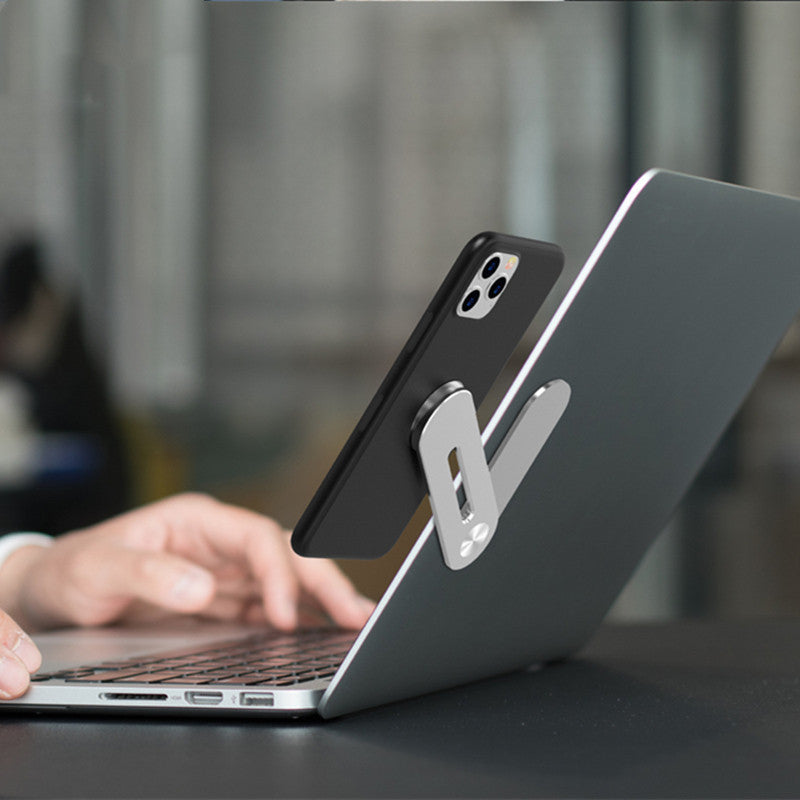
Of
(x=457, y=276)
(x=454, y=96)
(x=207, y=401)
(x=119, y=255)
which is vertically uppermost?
(x=457, y=276)

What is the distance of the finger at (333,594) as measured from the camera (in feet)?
2.81

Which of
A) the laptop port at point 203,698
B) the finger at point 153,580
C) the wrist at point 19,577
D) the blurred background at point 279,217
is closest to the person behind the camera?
the laptop port at point 203,698

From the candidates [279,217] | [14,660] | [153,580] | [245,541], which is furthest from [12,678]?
[279,217]

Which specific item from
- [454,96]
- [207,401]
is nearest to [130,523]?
[207,401]

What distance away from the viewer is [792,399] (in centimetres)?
250

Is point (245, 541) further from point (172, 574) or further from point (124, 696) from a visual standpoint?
point (124, 696)

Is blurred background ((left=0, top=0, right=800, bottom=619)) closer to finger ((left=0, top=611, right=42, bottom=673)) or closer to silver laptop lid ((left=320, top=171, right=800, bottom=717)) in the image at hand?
silver laptop lid ((left=320, top=171, right=800, bottom=717))

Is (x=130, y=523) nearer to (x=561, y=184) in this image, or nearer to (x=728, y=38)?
(x=561, y=184)

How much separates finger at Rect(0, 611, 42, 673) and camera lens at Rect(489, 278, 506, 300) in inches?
9.9

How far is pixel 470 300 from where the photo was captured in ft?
1.46

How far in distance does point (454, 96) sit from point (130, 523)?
5.87 feet

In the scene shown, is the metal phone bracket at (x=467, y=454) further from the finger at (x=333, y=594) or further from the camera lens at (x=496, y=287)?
the finger at (x=333, y=594)

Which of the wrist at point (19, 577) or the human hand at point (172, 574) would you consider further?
the wrist at point (19, 577)

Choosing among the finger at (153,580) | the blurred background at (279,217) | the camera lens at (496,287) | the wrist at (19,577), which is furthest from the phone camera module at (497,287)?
the blurred background at (279,217)
